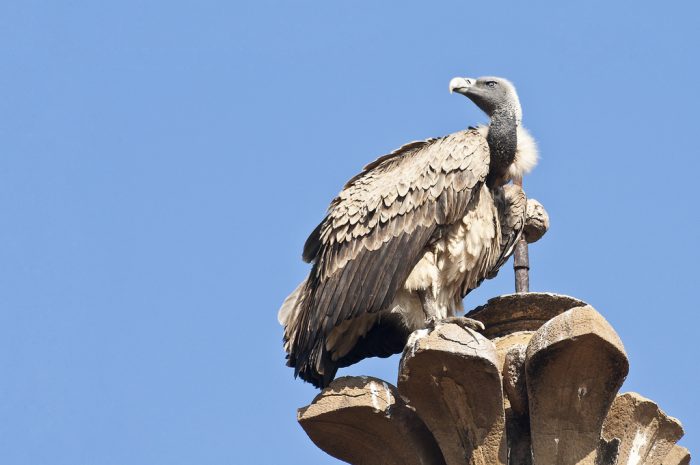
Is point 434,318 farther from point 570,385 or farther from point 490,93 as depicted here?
point 490,93

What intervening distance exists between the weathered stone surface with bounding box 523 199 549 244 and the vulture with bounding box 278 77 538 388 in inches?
27.3

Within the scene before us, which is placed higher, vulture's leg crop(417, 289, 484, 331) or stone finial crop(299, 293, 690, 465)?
vulture's leg crop(417, 289, 484, 331)

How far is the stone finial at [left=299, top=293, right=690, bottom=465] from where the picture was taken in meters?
14.9

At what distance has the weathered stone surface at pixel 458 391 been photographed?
14930 mm

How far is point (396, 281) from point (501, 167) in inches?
83.7

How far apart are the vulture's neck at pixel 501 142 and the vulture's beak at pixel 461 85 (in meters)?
0.46

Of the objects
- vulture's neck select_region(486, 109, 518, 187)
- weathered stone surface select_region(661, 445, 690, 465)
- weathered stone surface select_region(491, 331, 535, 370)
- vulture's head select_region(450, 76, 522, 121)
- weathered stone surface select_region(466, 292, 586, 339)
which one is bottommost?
weathered stone surface select_region(661, 445, 690, 465)

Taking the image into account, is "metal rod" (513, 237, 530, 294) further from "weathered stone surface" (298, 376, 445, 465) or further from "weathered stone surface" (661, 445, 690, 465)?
"weathered stone surface" (661, 445, 690, 465)

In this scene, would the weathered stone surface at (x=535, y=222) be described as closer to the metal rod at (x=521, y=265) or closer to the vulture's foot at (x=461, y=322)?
the metal rod at (x=521, y=265)

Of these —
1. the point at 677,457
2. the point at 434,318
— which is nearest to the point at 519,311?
the point at 434,318

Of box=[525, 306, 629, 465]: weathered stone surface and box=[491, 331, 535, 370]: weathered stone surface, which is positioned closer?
box=[525, 306, 629, 465]: weathered stone surface

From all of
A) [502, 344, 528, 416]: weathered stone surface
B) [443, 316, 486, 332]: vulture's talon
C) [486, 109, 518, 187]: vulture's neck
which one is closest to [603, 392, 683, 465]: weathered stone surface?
[502, 344, 528, 416]: weathered stone surface

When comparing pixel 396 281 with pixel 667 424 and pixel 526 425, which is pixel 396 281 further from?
pixel 667 424

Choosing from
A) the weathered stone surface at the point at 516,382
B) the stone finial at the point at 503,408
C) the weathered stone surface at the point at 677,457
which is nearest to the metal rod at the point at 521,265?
the stone finial at the point at 503,408
